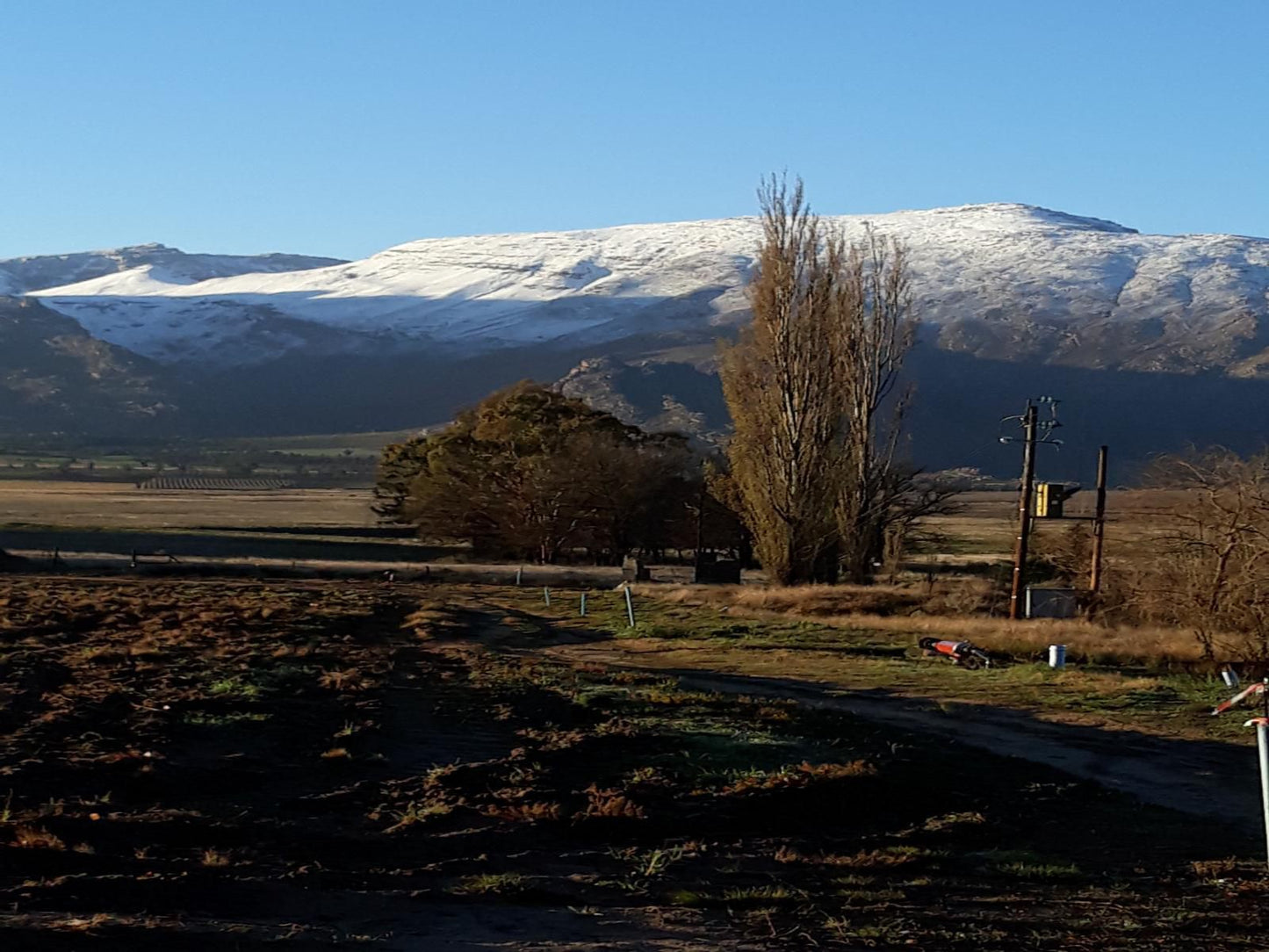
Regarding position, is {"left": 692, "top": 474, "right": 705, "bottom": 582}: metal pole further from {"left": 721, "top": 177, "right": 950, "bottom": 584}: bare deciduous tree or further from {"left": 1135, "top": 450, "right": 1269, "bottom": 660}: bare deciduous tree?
{"left": 1135, "top": 450, "right": 1269, "bottom": 660}: bare deciduous tree

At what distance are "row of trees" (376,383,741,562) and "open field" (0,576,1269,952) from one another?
4247cm

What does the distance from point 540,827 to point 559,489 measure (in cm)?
5283

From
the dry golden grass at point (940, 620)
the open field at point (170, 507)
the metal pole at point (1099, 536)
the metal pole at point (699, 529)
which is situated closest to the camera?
the dry golden grass at point (940, 620)

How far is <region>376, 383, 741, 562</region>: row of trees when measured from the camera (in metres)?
66.1

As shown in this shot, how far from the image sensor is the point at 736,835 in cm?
1328

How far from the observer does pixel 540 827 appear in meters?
13.1

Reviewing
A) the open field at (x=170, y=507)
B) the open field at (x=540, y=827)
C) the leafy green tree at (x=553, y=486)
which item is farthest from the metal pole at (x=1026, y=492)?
the open field at (x=170, y=507)

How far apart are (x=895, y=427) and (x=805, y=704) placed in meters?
29.2

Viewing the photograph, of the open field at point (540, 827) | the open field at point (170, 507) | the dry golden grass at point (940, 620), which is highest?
the open field at point (540, 827)

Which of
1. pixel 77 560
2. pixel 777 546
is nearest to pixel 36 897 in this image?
pixel 777 546

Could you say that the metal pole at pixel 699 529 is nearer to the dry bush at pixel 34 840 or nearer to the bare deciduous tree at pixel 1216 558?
the bare deciduous tree at pixel 1216 558

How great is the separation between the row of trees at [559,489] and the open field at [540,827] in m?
42.5

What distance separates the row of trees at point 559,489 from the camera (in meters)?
66.1

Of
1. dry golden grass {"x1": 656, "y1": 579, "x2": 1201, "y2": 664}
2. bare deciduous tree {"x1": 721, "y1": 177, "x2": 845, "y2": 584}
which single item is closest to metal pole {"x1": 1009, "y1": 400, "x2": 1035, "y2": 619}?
dry golden grass {"x1": 656, "y1": 579, "x2": 1201, "y2": 664}
